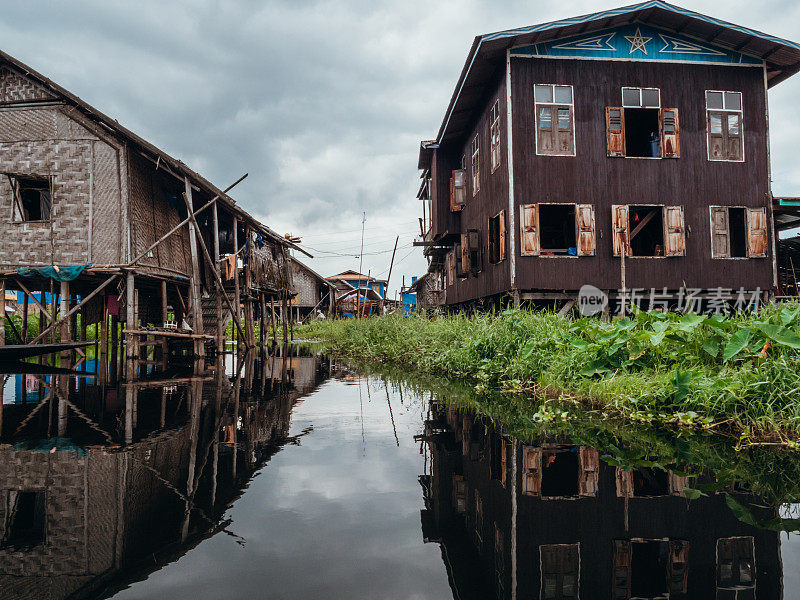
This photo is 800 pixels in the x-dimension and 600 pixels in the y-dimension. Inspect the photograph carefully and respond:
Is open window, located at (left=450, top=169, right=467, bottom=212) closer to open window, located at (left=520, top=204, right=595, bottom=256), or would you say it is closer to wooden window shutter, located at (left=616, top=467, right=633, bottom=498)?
open window, located at (left=520, top=204, right=595, bottom=256)

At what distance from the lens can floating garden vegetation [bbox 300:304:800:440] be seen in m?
4.62

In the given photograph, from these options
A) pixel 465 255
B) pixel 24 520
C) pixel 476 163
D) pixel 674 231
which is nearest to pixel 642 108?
pixel 674 231

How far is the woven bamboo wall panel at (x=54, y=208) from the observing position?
506 inches

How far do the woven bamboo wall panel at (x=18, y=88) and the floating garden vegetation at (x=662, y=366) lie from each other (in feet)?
38.9

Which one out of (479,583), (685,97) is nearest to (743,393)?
(479,583)

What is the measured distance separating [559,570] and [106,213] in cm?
1332

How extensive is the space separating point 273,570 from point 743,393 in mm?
4128

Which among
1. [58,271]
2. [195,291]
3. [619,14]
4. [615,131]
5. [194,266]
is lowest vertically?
[195,291]

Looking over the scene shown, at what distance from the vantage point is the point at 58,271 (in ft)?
41.3

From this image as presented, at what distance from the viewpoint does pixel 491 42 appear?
39.3 feet

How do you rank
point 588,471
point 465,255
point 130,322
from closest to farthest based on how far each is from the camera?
point 588,471 < point 130,322 < point 465,255

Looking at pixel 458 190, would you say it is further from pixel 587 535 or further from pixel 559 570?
pixel 559 570

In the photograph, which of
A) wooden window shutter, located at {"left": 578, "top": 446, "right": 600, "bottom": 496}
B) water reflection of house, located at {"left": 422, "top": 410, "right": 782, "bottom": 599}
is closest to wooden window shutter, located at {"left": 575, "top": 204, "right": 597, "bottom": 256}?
wooden window shutter, located at {"left": 578, "top": 446, "right": 600, "bottom": 496}

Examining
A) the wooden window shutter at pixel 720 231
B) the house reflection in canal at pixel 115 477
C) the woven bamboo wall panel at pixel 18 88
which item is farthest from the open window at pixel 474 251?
the woven bamboo wall panel at pixel 18 88
